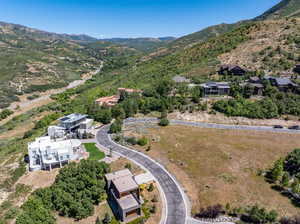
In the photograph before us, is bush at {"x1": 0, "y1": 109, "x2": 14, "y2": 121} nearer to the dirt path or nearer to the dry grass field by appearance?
the dirt path

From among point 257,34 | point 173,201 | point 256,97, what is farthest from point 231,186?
point 257,34

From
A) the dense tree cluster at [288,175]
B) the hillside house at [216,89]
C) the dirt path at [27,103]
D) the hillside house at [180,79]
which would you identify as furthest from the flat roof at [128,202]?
the dirt path at [27,103]

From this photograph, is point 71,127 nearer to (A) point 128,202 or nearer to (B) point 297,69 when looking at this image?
(A) point 128,202

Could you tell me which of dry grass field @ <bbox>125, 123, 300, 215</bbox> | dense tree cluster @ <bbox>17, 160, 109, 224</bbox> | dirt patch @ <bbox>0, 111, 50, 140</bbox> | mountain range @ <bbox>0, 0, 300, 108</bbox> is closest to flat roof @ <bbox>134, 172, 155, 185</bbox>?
dry grass field @ <bbox>125, 123, 300, 215</bbox>

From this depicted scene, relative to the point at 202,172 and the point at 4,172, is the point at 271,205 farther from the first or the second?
Result: the point at 4,172

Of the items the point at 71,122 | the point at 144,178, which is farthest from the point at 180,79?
the point at 144,178

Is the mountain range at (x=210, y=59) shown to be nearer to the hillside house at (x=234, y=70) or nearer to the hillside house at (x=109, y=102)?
the hillside house at (x=234, y=70)
